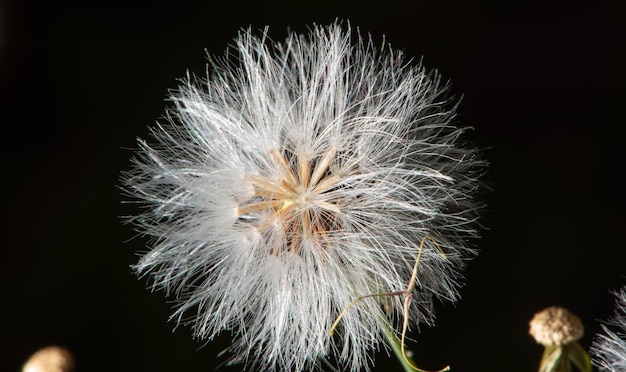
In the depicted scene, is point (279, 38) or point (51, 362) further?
point (279, 38)

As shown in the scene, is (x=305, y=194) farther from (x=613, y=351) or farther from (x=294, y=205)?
(x=613, y=351)

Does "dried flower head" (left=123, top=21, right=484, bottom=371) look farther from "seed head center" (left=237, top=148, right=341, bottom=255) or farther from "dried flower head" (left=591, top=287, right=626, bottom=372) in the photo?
"dried flower head" (left=591, top=287, right=626, bottom=372)

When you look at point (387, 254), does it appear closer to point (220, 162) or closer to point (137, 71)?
point (220, 162)

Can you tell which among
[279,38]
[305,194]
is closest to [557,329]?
[305,194]

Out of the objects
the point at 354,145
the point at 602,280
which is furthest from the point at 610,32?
the point at 354,145

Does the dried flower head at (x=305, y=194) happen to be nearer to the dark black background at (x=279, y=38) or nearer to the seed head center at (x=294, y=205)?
the seed head center at (x=294, y=205)

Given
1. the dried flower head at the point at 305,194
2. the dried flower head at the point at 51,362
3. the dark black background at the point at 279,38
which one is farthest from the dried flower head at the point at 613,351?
the dried flower head at the point at 51,362
